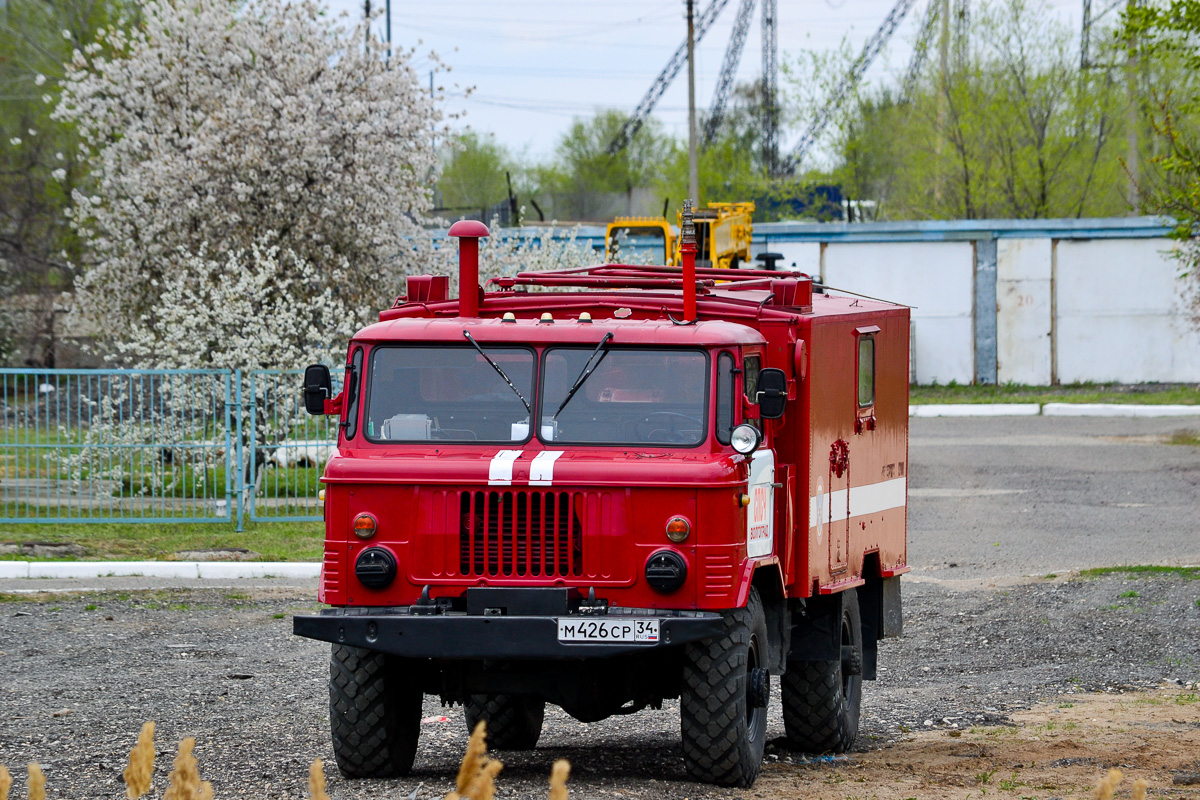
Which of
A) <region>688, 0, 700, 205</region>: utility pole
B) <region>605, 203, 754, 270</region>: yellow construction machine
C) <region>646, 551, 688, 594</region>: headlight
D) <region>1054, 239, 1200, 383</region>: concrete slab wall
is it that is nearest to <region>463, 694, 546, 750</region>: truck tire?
<region>646, 551, 688, 594</region>: headlight

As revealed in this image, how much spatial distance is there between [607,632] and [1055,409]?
2583 cm

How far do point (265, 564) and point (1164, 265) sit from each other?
83.8ft

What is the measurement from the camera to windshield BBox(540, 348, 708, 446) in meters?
7.46

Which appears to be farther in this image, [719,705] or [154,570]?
[154,570]

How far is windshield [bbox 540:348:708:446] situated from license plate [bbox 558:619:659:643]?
0.98 m

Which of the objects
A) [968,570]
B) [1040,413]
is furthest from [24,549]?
[1040,413]

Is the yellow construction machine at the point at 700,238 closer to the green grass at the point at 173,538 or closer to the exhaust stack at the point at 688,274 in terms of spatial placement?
the green grass at the point at 173,538

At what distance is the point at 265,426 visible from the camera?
57.3ft

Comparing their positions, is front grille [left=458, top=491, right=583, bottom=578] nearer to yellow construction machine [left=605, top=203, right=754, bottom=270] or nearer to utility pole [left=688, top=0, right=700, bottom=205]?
yellow construction machine [left=605, top=203, right=754, bottom=270]

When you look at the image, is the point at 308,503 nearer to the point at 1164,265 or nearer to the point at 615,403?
the point at 615,403

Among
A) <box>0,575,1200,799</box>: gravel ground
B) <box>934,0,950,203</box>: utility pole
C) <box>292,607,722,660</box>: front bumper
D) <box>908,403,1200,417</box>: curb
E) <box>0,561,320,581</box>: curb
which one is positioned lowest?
<box>0,575,1200,799</box>: gravel ground

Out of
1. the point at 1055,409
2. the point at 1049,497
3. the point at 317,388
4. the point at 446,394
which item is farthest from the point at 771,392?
the point at 1055,409

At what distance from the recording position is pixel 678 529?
23.4 feet

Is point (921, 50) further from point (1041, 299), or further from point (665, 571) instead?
point (665, 571)
